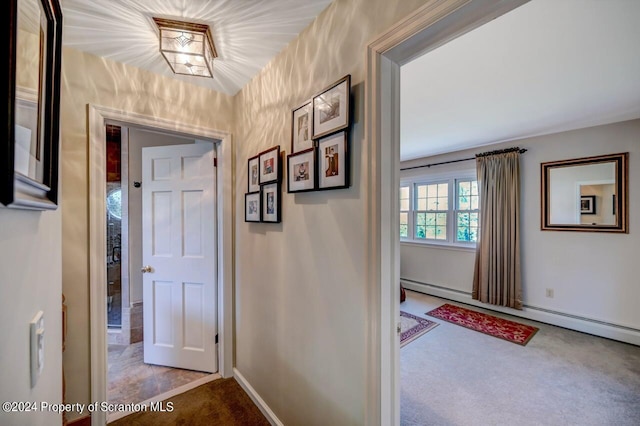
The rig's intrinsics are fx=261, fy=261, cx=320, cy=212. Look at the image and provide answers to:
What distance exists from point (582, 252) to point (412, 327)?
87.2 inches

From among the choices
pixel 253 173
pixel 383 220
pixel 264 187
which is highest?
pixel 253 173

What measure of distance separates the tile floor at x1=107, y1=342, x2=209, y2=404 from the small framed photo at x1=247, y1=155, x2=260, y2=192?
169 centimetres

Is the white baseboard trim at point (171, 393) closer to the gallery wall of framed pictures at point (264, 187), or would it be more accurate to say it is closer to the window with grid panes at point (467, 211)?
the gallery wall of framed pictures at point (264, 187)

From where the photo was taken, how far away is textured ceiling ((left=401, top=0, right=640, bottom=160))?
1436 mm

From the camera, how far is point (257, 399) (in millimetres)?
1872

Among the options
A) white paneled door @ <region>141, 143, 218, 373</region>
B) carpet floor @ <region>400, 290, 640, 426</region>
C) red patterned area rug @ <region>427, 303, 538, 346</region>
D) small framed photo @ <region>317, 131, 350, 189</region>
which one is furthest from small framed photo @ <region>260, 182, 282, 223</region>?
red patterned area rug @ <region>427, 303, 538, 346</region>

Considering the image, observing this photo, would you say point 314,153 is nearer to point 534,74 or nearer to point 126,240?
point 534,74

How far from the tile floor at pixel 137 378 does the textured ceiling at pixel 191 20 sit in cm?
243

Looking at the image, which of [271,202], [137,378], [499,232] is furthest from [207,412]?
[499,232]

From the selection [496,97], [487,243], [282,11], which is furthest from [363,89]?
[487,243]

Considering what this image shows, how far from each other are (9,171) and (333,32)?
1323 millimetres

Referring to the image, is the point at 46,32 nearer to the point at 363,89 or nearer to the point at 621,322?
the point at 363,89

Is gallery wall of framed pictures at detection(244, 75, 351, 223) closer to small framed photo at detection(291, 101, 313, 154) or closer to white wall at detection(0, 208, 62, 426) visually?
small framed photo at detection(291, 101, 313, 154)

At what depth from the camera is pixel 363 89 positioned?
43.8 inches
